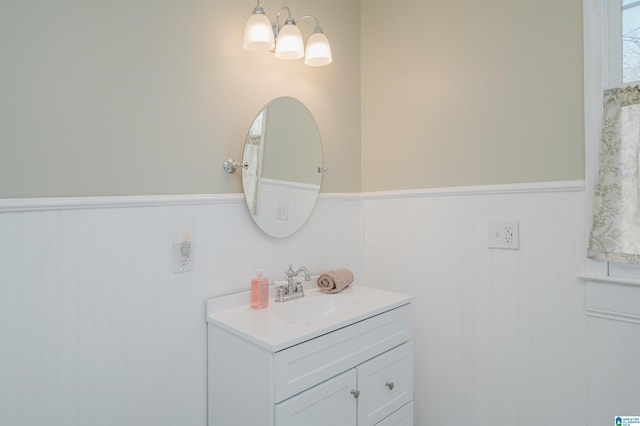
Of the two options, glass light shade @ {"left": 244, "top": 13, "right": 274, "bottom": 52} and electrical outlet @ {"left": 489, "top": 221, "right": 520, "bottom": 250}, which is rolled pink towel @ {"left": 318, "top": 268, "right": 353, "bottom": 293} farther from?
glass light shade @ {"left": 244, "top": 13, "right": 274, "bottom": 52}

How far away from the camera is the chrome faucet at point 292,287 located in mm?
1608

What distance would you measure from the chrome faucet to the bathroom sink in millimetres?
25

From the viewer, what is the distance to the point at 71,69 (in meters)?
1.15

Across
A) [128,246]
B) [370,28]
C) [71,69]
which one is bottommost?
[128,246]

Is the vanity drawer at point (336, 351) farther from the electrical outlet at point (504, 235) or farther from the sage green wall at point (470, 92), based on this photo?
the sage green wall at point (470, 92)

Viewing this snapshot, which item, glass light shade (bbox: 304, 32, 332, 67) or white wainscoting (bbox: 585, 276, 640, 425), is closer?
white wainscoting (bbox: 585, 276, 640, 425)

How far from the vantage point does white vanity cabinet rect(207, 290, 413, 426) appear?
45.6 inches

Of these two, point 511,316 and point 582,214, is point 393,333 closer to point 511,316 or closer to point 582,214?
point 511,316

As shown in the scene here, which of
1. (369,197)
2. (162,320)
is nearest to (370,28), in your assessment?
(369,197)

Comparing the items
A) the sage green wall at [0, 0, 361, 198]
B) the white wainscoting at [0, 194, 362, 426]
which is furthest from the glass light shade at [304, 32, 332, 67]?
the white wainscoting at [0, 194, 362, 426]

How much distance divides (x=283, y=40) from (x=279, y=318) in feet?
3.68

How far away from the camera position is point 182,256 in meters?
1.38

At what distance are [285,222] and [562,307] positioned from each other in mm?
1144

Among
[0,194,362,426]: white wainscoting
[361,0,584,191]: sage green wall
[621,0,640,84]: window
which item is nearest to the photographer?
[0,194,362,426]: white wainscoting
